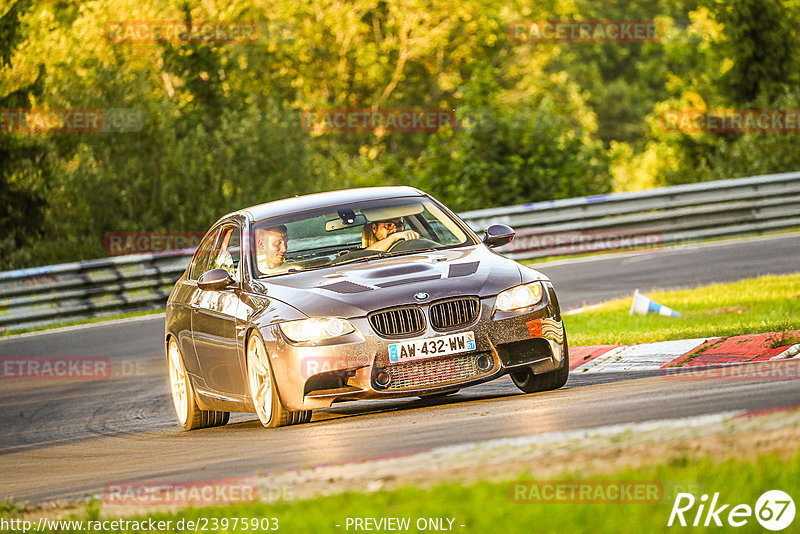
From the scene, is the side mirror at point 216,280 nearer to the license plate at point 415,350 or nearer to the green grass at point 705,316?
the license plate at point 415,350

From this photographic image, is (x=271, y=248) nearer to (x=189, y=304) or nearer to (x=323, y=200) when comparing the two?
(x=323, y=200)

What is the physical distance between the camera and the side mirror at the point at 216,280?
9477 mm

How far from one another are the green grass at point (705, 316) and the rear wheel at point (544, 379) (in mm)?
1856

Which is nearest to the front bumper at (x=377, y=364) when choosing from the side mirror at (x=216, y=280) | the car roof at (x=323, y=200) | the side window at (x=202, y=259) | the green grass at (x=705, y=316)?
the side mirror at (x=216, y=280)

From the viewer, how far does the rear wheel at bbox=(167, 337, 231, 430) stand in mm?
10336

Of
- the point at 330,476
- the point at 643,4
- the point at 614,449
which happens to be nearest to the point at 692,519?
the point at 614,449

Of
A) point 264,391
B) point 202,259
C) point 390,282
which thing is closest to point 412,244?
point 390,282

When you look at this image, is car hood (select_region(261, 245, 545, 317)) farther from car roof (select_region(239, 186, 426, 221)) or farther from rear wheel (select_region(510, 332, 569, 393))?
car roof (select_region(239, 186, 426, 221))

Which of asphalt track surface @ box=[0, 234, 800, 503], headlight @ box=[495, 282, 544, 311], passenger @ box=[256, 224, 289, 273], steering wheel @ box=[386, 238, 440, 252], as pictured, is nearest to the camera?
asphalt track surface @ box=[0, 234, 800, 503]

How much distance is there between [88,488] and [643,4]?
6194 cm

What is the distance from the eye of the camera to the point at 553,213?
23062mm

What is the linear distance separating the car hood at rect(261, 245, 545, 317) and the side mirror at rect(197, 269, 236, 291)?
0.33 meters

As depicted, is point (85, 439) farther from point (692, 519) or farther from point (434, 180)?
point (434, 180)

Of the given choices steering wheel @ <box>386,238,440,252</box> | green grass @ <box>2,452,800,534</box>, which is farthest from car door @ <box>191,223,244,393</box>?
green grass @ <box>2,452,800,534</box>
